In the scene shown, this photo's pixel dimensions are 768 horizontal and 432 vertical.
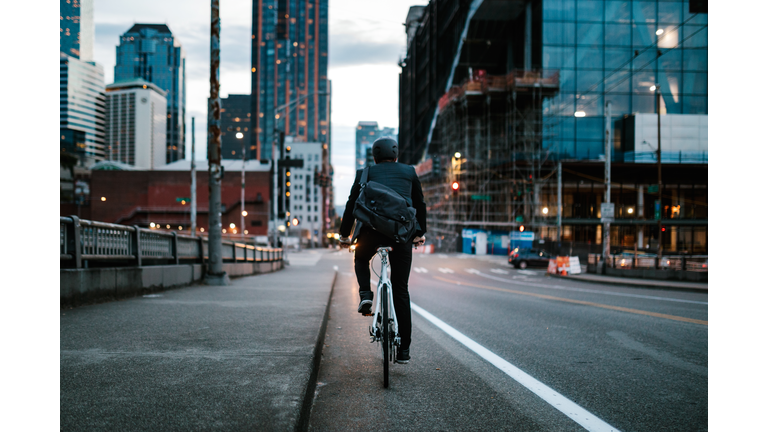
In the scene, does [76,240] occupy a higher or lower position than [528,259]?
higher

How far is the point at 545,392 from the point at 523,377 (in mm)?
464

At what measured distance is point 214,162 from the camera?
40.9 ft

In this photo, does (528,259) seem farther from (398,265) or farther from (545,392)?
(398,265)

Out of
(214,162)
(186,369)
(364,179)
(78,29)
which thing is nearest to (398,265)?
(364,179)

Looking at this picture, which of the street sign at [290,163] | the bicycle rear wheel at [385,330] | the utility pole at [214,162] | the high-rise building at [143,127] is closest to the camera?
the bicycle rear wheel at [385,330]

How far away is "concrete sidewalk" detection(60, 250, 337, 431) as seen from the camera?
2930 mm

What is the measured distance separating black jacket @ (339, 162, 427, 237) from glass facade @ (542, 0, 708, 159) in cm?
4601

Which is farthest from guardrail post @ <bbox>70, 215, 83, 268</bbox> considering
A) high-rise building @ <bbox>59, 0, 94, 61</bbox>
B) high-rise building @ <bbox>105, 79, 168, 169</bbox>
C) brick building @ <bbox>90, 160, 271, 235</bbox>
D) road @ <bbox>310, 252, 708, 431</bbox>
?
brick building @ <bbox>90, 160, 271, 235</bbox>

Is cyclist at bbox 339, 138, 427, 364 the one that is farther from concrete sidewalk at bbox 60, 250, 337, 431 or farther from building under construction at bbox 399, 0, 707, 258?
building under construction at bbox 399, 0, 707, 258

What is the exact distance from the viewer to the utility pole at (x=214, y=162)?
1230cm

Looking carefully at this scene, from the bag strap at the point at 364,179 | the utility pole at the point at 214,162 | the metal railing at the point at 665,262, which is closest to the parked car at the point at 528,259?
the metal railing at the point at 665,262

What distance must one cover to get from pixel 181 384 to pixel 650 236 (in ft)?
176

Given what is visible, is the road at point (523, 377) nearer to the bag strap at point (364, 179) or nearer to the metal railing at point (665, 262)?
the bag strap at point (364, 179)
